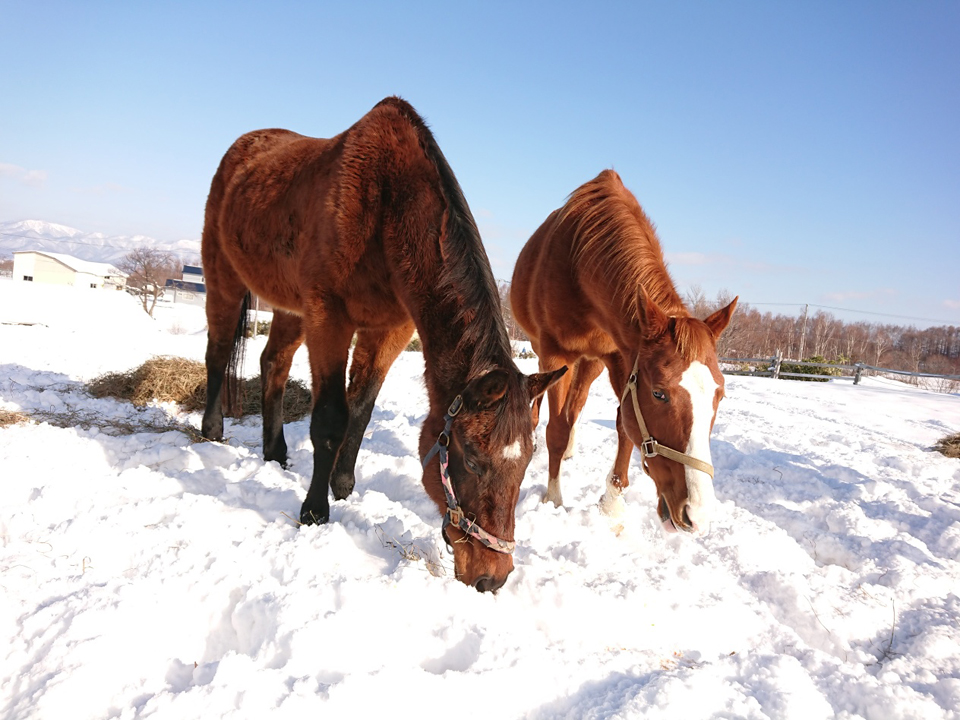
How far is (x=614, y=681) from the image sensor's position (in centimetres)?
182

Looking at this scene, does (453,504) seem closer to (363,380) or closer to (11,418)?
(363,380)

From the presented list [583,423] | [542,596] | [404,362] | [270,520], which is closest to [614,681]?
[542,596]

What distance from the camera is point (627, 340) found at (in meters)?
3.32

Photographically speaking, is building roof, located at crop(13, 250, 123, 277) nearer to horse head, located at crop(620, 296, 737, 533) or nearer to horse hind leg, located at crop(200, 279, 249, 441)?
horse hind leg, located at crop(200, 279, 249, 441)

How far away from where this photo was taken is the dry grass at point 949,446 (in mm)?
6586

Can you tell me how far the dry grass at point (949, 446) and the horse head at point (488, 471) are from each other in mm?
7089

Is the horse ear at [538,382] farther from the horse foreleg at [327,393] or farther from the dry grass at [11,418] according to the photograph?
the dry grass at [11,418]

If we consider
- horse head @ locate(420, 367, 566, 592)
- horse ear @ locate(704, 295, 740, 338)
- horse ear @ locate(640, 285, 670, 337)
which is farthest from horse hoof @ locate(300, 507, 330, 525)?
horse ear @ locate(704, 295, 740, 338)

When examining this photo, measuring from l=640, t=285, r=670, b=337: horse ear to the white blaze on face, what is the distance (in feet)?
0.99

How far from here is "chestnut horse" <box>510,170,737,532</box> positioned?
272 cm

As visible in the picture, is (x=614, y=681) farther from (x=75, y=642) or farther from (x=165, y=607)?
(x=75, y=642)

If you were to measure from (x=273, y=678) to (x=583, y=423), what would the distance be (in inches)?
233

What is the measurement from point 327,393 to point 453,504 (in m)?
1.30

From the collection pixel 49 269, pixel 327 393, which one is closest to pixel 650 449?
pixel 327 393
